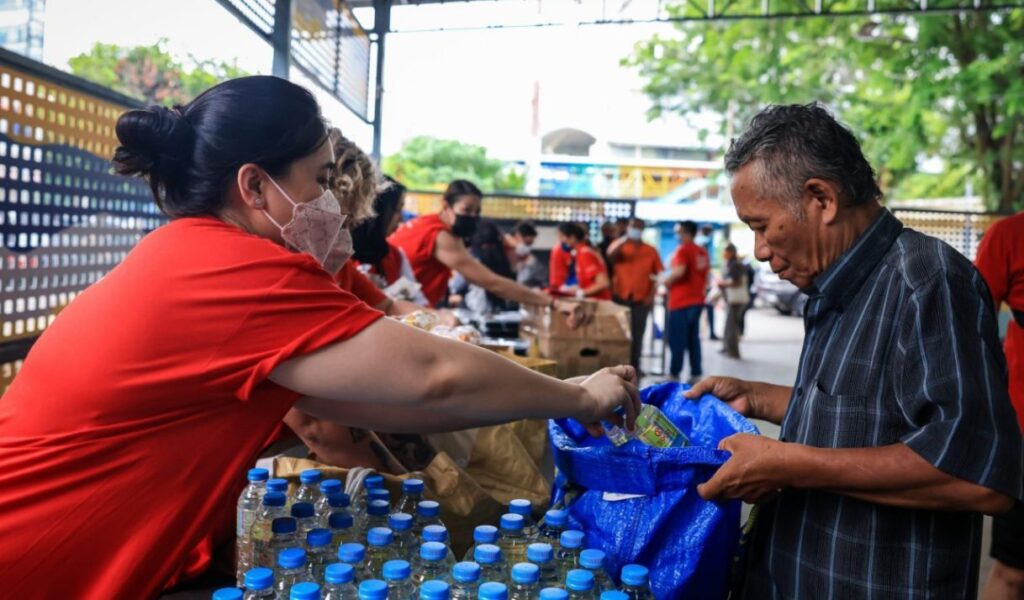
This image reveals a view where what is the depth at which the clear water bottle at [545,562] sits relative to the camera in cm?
142

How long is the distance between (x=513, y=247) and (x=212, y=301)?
10.2m

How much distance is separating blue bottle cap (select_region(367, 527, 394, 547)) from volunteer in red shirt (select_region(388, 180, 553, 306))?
3357 mm

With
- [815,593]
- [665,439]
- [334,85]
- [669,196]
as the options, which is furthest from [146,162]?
[669,196]

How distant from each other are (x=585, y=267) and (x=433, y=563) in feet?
27.3

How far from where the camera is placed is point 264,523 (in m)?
1.79

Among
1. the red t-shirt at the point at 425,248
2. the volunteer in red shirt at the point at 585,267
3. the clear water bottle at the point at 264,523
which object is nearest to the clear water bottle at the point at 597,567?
the clear water bottle at the point at 264,523

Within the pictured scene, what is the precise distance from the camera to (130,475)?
4.42 feet

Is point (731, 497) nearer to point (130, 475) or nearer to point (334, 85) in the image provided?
point (130, 475)

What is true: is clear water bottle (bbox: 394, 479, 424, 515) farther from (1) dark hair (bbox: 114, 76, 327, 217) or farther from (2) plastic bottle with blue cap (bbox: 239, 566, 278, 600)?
(1) dark hair (bbox: 114, 76, 327, 217)

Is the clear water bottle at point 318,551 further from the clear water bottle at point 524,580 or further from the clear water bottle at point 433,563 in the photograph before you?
the clear water bottle at point 524,580

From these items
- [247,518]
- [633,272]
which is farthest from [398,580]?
[633,272]

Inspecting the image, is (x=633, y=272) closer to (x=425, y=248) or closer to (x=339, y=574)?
(x=425, y=248)

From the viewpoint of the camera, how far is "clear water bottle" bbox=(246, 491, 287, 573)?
5.78 ft

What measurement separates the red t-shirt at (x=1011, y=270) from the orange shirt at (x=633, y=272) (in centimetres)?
702
